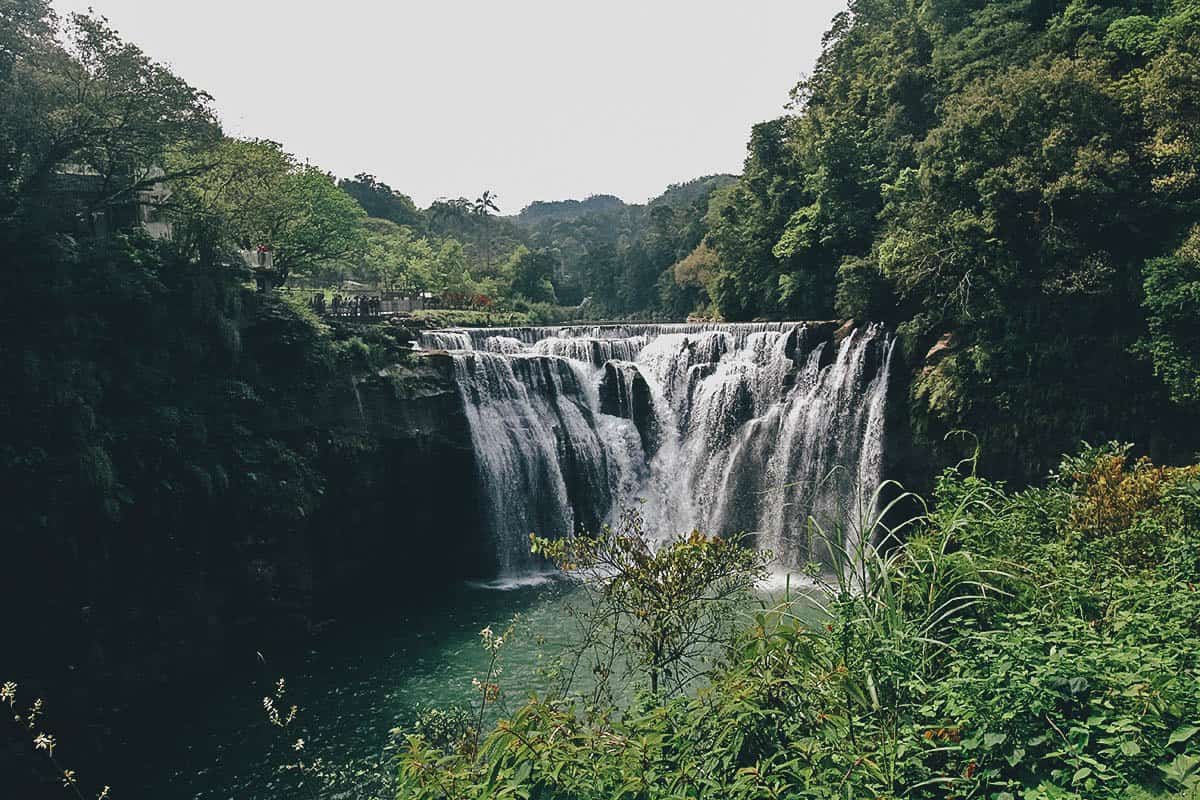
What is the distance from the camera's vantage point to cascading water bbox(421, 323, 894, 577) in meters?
18.3

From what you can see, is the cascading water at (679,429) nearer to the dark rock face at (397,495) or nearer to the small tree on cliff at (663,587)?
the dark rock face at (397,495)

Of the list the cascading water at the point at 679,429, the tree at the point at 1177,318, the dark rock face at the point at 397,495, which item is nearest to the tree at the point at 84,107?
the dark rock face at the point at 397,495

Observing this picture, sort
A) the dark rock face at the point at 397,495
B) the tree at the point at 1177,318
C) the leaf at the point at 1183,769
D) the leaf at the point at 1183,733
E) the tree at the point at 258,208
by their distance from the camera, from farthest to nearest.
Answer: the dark rock face at the point at 397,495 < the tree at the point at 258,208 < the tree at the point at 1177,318 < the leaf at the point at 1183,733 < the leaf at the point at 1183,769

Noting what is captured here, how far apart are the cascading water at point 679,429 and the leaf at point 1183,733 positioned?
47.6 ft

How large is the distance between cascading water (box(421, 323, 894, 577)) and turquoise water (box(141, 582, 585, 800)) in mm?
3804

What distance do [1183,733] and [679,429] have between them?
1799cm

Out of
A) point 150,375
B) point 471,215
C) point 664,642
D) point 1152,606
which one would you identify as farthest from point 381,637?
point 471,215

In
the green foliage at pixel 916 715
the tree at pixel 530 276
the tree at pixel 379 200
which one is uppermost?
the tree at pixel 379 200

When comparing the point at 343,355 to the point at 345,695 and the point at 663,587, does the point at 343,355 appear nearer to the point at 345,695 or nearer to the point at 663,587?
the point at 345,695

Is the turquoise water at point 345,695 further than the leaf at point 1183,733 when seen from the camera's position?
Yes

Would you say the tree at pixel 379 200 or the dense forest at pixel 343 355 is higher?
the tree at pixel 379 200

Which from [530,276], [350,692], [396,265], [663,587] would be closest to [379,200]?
[530,276]

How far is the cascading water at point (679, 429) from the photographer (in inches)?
720

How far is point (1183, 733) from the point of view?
293 cm
